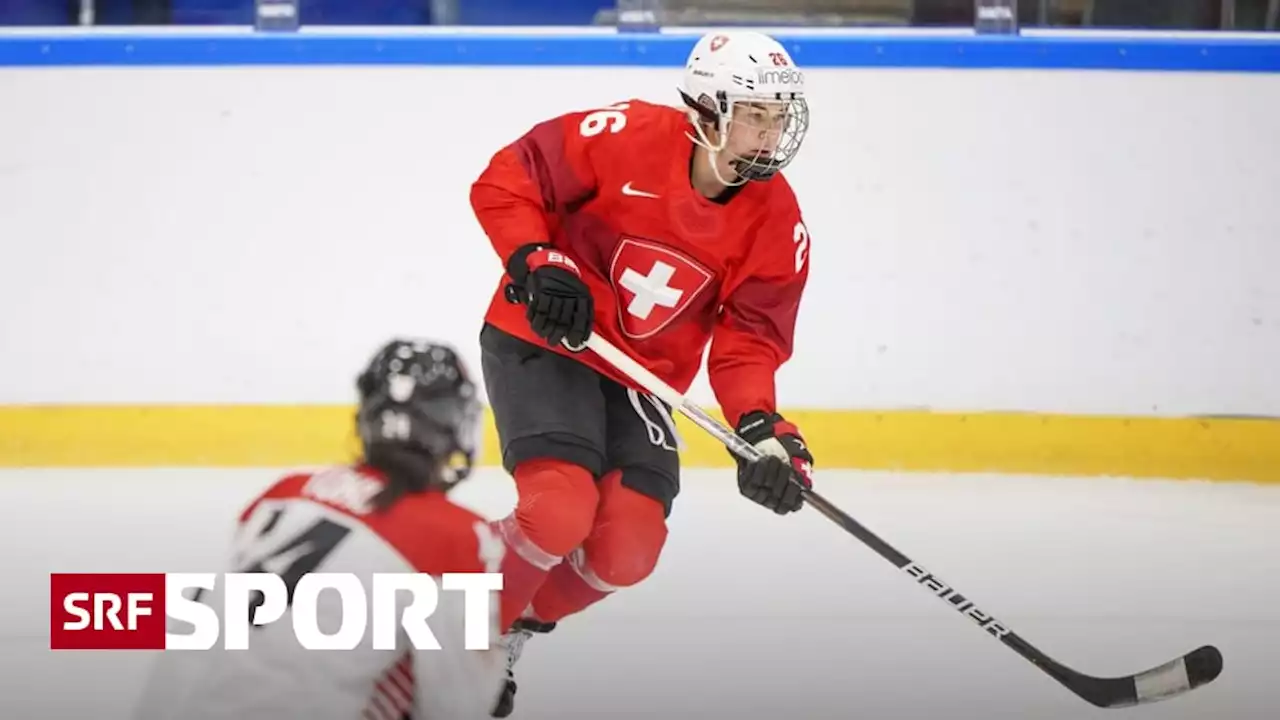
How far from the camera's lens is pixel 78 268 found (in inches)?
181

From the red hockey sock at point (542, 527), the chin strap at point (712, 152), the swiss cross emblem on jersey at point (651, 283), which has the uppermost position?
the chin strap at point (712, 152)

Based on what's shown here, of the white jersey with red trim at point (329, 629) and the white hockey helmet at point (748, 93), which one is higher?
the white hockey helmet at point (748, 93)

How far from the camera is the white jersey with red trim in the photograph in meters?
1.85

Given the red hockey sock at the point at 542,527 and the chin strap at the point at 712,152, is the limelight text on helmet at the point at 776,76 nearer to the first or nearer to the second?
the chin strap at the point at 712,152

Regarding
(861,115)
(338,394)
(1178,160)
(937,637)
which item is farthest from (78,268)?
(1178,160)

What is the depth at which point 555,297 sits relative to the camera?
277 cm

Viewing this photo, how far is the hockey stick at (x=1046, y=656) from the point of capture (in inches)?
113

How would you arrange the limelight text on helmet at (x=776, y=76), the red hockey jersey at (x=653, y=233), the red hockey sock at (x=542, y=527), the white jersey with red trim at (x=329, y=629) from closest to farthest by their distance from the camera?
1. the white jersey with red trim at (x=329, y=629)
2. the red hockey sock at (x=542, y=527)
3. the limelight text on helmet at (x=776, y=76)
4. the red hockey jersey at (x=653, y=233)

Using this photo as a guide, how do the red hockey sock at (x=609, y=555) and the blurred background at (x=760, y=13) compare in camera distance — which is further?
the blurred background at (x=760, y=13)

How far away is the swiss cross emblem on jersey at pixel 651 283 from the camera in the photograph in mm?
2986

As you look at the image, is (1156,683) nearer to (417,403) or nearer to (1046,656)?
(1046,656)

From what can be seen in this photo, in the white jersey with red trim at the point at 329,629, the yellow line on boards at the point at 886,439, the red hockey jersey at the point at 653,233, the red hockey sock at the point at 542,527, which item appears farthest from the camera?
the yellow line on boards at the point at 886,439

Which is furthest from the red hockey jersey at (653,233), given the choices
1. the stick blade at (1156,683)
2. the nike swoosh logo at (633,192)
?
the stick blade at (1156,683)

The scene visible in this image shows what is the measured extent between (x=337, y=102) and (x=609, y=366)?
1872 millimetres
